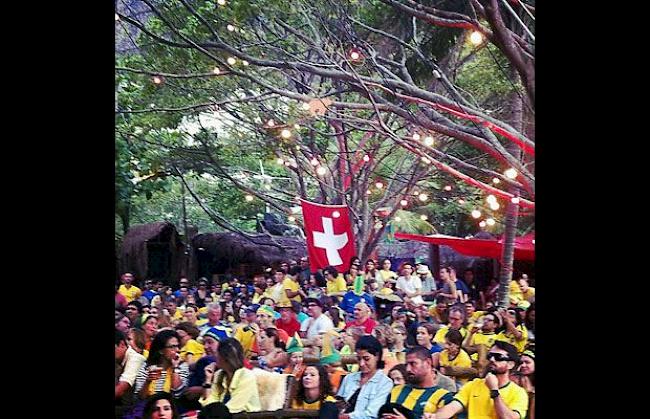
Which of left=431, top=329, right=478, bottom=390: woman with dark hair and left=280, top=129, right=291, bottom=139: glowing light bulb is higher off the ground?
left=280, top=129, right=291, bottom=139: glowing light bulb

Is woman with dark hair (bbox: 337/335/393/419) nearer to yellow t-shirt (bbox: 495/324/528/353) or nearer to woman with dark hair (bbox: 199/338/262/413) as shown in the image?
woman with dark hair (bbox: 199/338/262/413)

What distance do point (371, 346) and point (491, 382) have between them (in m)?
0.49

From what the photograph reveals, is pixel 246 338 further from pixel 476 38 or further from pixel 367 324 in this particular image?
pixel 476 38

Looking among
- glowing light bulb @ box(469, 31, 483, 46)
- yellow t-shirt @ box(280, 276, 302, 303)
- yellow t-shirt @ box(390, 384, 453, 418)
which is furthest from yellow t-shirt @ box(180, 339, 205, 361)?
glowing light bulb @ box(469, 31, 483, 46)

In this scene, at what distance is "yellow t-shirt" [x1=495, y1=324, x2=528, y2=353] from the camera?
2.82m

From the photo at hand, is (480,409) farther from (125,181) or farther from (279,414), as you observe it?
(125,181)

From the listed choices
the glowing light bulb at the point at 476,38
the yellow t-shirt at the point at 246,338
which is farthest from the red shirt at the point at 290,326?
the glowing light bulb at the point at 476,38

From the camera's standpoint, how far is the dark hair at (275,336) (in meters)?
2.94

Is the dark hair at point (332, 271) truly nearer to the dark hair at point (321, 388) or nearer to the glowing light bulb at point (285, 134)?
the dark hair at point (321, 388)

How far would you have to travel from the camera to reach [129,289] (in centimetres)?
289

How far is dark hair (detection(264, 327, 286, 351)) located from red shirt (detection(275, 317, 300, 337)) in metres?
0.03

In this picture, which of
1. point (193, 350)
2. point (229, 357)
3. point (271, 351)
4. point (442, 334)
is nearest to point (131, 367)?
point (193, 350)

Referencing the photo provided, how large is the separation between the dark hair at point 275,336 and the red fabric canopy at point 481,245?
0.64 metres
